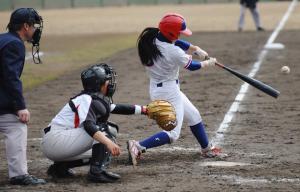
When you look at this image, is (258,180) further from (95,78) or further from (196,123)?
(95,78)

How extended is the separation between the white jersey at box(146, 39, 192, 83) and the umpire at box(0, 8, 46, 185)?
1.48 meters

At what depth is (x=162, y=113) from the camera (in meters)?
7.21

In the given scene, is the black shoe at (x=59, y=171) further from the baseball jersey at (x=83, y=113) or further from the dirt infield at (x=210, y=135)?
the baseball jersey at (x=83, y=113)

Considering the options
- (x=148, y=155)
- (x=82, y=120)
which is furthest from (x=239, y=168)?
(x=82, y=120)

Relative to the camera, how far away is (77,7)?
47.7m

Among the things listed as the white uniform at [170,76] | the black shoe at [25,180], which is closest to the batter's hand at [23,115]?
the black shoe at [25,180]

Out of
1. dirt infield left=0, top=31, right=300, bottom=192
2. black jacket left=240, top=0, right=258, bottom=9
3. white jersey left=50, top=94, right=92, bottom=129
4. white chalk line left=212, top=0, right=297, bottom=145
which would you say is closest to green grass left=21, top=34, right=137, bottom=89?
dirt infield left=0, top=31, right=300, bottom=192

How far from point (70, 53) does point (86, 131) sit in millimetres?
14402

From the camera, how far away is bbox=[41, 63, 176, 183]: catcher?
6.62 m

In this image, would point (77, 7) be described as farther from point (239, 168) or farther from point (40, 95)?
point (239, 168)

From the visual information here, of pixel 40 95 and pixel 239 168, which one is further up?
pixel 239 168

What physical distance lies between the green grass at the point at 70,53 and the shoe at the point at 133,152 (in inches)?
289

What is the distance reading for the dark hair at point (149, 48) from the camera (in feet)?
25.0

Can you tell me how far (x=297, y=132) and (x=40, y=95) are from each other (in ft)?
18.7
